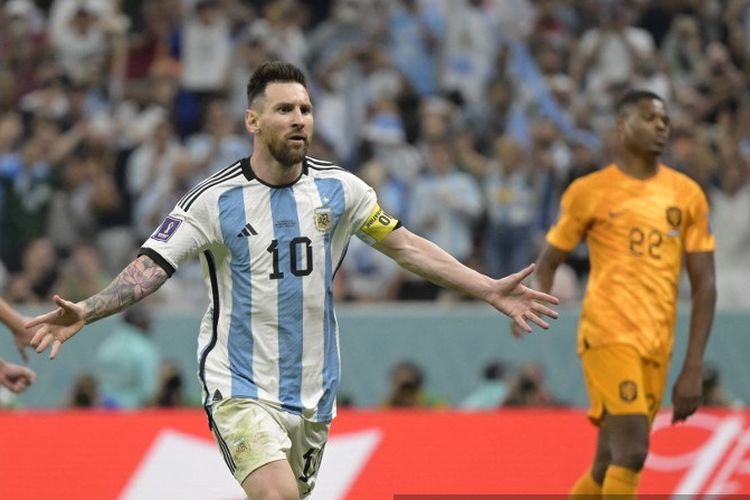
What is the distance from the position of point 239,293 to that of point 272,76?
961mm

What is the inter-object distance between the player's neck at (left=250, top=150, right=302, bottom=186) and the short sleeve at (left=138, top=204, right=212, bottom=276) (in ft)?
1.05

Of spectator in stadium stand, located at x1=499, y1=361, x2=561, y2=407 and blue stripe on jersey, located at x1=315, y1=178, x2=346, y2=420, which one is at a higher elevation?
blue stripe on jersey, located at x1=315, y1=178, x2=346, y2=420

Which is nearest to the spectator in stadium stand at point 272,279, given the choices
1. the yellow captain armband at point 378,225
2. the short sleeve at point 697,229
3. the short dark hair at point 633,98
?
the yellow captain armband at point 378,225

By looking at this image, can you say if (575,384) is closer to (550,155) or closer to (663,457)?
(550,155)

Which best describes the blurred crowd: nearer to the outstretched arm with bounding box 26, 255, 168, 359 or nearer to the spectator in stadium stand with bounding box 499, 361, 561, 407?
the spectator in stadium stand with bounding box 499, 361, 561, 407

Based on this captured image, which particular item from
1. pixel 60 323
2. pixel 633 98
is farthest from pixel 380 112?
pixel 60 323

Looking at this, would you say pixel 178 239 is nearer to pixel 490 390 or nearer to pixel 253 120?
pixel 253 120

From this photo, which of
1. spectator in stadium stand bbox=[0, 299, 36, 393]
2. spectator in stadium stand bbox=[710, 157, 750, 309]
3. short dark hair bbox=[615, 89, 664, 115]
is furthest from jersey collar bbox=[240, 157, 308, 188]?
spectator in stadium stand bbox=[710, 157, 750, 309]

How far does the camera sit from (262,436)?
22.7ft

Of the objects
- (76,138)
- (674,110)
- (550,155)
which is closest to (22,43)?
(76,138)

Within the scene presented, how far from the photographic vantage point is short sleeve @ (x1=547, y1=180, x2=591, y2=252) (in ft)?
29.5

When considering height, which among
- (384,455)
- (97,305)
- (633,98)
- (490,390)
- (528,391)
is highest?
→ (633,98)

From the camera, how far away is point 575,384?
13.5 m

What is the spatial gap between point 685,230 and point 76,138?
7605 mm
